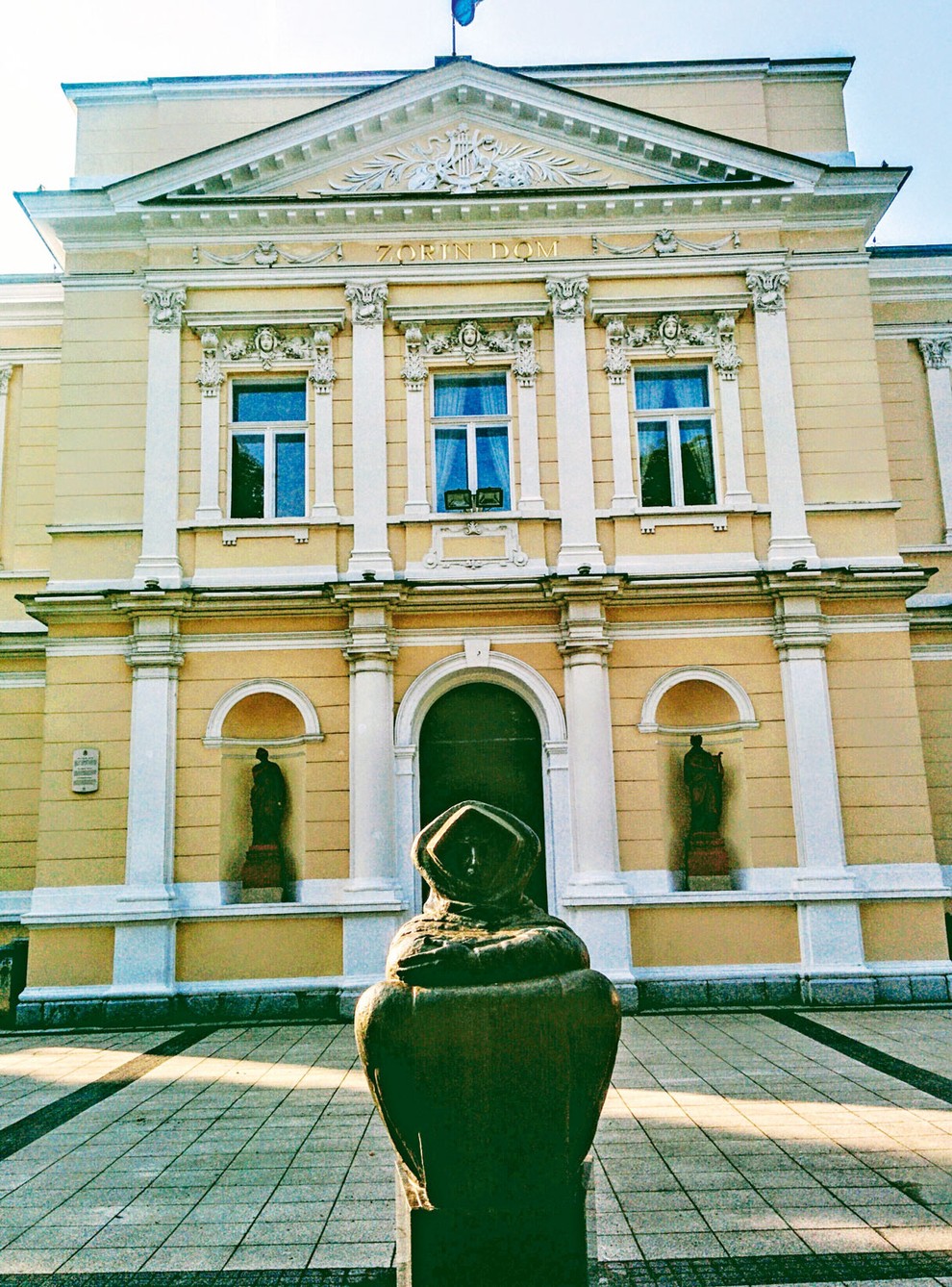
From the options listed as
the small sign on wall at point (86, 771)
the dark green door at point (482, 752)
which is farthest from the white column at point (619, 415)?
the small sign on wall at point (86, 771)

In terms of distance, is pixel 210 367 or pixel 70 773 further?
pixel 210 367

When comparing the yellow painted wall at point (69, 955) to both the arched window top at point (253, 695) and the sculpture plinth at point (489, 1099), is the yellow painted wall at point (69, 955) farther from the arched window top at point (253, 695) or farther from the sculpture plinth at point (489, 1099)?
the sculpture plinth at point (489, 1099)

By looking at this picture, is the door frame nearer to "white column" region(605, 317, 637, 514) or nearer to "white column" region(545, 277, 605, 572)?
"white column" region(545, 277, 605, 572)

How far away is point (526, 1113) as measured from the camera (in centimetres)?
285

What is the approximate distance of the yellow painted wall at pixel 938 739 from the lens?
13.2 meters

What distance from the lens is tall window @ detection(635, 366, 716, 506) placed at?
40.9ft

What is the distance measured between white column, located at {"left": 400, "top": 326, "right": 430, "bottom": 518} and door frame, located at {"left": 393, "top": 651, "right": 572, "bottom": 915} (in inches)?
76.7

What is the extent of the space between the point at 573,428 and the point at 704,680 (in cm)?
346

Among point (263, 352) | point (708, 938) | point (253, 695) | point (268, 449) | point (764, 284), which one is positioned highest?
point (764, 284)

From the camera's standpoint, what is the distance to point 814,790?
37.4 feet

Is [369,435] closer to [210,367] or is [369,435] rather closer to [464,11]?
[210,367]

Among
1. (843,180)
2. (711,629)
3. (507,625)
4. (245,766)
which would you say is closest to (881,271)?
(843,180)

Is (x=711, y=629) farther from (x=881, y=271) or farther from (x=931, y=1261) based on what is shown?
(x=931, y=1261)

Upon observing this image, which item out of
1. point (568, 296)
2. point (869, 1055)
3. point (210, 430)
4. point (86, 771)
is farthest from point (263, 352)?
point (869, 1055)
